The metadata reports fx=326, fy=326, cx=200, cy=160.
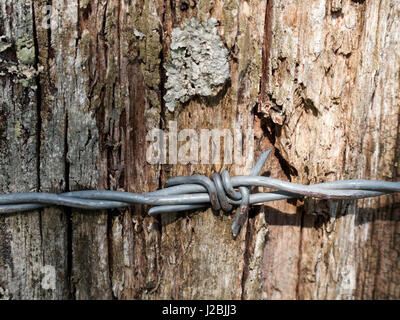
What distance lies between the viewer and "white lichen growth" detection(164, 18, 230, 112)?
108cm

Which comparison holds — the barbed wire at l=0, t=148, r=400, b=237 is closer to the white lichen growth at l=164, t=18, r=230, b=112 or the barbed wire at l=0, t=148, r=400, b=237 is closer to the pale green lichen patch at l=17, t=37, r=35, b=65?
the white lichen growth at l=164, t=18, r=230, b=112

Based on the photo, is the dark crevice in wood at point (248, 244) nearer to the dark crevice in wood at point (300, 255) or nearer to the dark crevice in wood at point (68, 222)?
the dark crevice in wood at point (300, 255)

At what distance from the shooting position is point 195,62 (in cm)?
110

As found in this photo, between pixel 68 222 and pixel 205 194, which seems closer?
pixel 205 194

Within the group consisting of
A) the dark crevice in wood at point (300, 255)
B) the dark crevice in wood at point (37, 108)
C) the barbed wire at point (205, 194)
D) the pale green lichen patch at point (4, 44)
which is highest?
the pale green lichen patch at point (4, 44)

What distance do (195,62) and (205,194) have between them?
17.7 inches

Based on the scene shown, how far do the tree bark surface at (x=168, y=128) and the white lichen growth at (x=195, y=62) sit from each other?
3 centimetres

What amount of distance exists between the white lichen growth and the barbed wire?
30cm

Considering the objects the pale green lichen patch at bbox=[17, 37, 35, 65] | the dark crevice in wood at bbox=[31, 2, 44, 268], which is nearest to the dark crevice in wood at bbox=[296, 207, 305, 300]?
the dark crevice in wood at bbox=[31, 2, 44, 268]

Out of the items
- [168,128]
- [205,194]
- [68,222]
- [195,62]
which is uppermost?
[195,62]

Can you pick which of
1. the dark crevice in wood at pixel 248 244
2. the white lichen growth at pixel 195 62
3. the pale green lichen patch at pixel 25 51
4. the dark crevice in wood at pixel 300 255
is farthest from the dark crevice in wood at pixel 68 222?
the dark crevice in wood at pixel 300 255

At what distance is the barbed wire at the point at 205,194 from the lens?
Result: 1098 millimetres

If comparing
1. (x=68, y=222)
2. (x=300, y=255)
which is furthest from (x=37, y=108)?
(x=300, y=255)

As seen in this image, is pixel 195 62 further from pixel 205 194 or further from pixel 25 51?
pixel 25 51
